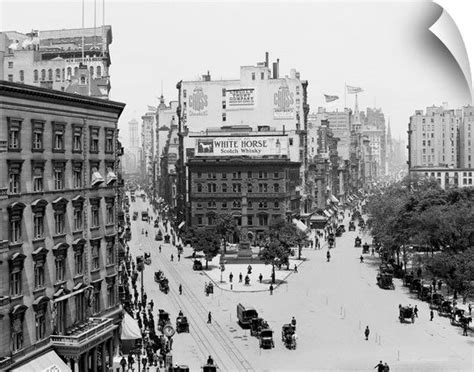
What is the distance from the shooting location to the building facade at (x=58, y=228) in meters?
29.9

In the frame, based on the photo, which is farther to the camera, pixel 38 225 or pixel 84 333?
pixel 84 333

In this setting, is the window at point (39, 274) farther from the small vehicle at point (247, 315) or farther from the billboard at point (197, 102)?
the billboard at point (197, 102)

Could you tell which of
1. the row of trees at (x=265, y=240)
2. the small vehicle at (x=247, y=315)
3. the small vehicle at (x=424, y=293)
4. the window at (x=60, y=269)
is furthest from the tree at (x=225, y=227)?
the window at (x=60, y=269)

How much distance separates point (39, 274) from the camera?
32281 millimetres

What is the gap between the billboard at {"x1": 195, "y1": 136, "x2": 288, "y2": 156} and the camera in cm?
10062

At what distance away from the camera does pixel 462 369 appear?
122 feet

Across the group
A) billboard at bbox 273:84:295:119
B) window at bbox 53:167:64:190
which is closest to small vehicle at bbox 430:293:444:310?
window at bbox 53:167:64:190

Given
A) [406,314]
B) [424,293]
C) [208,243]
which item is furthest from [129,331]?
[208,243]

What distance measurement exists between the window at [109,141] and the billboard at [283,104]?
80.6m

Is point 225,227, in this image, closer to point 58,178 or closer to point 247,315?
point 247,315

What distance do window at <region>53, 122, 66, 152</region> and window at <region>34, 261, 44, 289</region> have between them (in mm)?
5558

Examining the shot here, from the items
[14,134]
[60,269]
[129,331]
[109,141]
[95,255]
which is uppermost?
[109,141]

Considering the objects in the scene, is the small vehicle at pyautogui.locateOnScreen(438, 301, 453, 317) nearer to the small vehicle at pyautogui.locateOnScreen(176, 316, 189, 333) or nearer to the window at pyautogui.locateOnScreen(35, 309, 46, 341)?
the small vehicle at pyautogui.locateOnScreen(176, 316, 189, 333)

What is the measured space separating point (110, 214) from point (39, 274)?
843 cm
